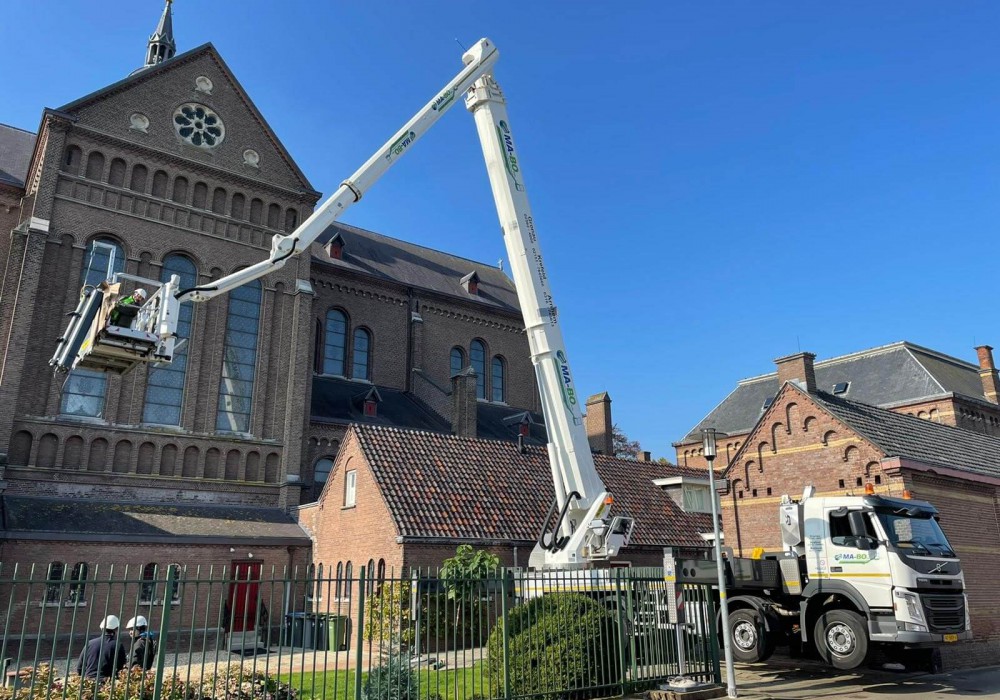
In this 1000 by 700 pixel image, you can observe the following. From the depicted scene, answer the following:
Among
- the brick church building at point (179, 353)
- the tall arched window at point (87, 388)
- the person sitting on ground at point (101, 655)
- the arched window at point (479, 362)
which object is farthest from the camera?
the arched window at point (479, 362)

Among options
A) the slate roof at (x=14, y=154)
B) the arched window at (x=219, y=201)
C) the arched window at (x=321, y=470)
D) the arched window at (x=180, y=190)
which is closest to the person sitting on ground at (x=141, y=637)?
the arched window at (x=321, y=470)

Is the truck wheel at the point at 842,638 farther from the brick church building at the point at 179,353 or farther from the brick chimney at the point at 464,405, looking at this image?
the brick chimney at the point at 464,405

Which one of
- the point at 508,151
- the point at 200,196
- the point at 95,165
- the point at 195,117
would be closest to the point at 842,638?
the point at 508,151

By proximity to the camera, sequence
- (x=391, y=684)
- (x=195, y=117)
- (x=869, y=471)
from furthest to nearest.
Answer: (x=195, y=117) → (x=869, y=471) → (x=391, y=684)

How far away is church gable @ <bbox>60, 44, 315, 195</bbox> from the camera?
28.1 metres

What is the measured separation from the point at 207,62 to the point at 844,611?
30.9 meters

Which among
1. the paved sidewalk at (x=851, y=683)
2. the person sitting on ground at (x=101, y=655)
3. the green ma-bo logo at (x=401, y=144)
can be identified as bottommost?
the paved sidewalk at (x=851, y=683)

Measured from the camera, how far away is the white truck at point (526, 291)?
13.5 m

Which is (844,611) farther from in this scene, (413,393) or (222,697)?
(413,393)

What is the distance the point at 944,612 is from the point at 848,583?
159 cm

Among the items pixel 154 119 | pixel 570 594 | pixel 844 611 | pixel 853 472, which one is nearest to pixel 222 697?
pixel 570 594

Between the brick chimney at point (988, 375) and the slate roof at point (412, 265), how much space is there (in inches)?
1123

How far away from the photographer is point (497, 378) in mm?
43219

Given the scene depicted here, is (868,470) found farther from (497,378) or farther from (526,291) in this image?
(497,378)
